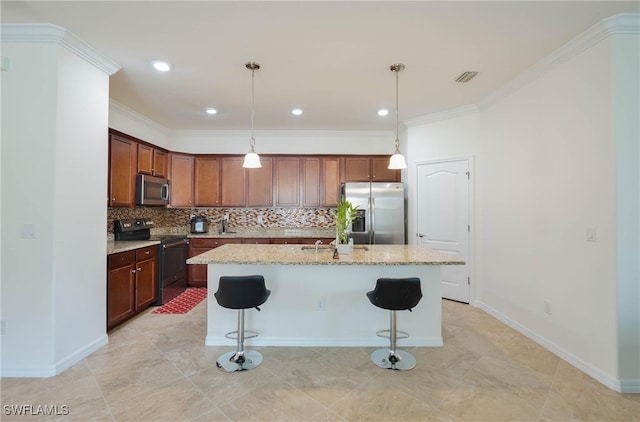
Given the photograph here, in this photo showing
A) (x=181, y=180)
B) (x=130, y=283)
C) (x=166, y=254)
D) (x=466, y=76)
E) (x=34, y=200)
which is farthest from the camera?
(x=181, y=180)

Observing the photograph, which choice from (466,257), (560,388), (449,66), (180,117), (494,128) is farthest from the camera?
(180,117)

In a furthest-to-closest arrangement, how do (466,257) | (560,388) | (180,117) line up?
(180,117) < (466,257) < (560,388)

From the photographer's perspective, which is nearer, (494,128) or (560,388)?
(560,388)

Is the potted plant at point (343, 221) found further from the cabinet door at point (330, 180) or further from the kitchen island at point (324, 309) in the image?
the cabinet door at point (330, 180)

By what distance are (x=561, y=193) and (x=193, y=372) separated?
363 cm

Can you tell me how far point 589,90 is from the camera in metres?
2.35

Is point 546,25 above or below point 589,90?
above

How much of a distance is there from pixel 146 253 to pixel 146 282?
0.38 meters

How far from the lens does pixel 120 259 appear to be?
3143 mm

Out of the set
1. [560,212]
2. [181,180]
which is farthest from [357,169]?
[181,180]

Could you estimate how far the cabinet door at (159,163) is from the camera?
4.37 m

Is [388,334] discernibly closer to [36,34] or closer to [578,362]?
[578,362]

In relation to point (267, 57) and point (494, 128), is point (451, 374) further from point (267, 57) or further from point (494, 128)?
point (267, 57)

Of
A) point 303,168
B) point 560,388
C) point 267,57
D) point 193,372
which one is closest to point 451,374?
point 560,388
